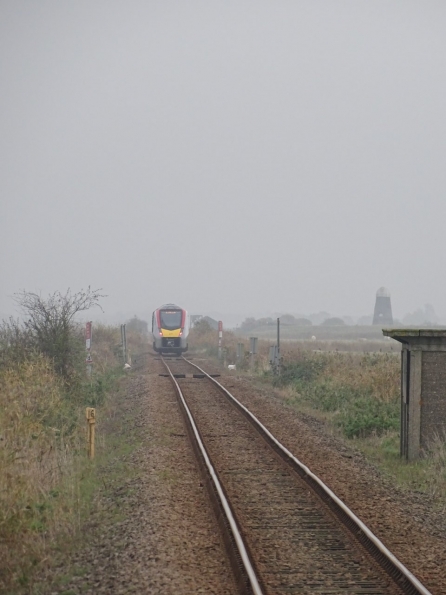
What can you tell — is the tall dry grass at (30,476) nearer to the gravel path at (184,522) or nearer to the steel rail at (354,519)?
the gravel path at (184,522)

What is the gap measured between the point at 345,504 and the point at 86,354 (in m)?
17.5

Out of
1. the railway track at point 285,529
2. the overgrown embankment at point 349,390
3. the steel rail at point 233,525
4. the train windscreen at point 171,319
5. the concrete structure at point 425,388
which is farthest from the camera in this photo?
the train windscreen at point 171,319

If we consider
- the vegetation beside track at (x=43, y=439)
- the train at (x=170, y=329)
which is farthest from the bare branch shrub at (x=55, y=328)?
the train at (x=170, y=329)

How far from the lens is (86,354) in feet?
84.6

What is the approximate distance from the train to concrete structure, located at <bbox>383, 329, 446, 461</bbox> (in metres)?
31.5

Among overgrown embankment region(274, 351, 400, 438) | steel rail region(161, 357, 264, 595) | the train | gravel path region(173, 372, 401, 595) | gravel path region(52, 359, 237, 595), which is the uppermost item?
the train

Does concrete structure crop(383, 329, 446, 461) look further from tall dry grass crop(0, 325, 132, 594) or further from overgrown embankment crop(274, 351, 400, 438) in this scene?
tall dry grass crop(0, 325, 132, 594)

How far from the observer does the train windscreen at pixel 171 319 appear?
44031 mm

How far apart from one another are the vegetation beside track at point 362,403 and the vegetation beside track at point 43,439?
480 cm

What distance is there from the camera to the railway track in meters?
6.73

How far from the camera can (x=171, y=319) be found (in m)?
44.2

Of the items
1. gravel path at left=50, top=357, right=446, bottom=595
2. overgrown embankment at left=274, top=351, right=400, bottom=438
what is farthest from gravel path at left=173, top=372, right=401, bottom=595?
overgrown embankment at left=274, top=351, right=400, bottom=438

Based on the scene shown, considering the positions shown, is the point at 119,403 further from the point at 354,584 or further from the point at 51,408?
the point at 354,584

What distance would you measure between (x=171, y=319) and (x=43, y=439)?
3087 cm
